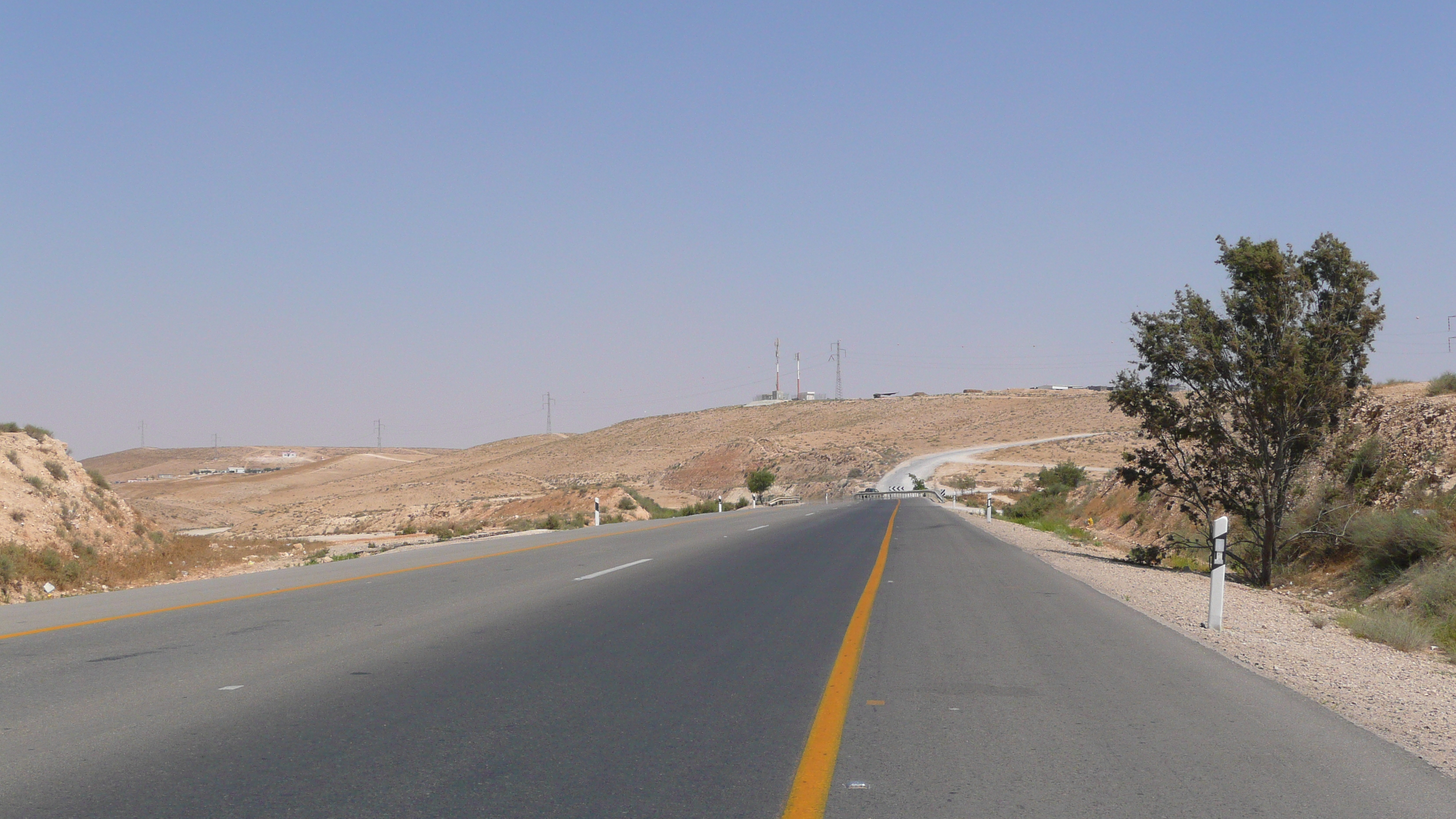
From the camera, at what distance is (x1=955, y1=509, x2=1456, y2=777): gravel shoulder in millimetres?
6633

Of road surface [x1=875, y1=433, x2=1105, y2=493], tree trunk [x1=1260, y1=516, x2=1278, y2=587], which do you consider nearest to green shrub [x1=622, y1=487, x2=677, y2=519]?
road surface [x1=875, y1=433, x2=1105, y2=493]

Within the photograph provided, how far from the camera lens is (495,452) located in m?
160

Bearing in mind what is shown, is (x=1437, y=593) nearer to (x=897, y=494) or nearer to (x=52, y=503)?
(x=52, y=503)

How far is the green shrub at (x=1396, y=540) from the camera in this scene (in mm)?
14070

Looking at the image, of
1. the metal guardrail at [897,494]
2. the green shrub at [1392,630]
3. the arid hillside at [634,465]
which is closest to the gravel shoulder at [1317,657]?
the green shrub at [1392,630]

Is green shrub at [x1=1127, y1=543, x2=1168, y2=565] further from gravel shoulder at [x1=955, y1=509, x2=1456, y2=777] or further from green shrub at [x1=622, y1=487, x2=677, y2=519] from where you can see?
green shrub at [x1=622, y1=487, x2=677, y2=519]

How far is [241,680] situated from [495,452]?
6139 inches

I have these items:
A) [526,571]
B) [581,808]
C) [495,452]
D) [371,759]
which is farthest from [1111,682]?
[495,452]

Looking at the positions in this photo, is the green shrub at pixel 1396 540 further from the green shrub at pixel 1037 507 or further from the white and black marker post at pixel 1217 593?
the green shrub at pixel 1037 507

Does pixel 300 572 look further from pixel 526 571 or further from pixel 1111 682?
pixel 1111 682

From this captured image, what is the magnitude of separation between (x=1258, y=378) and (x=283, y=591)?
15.0 metres

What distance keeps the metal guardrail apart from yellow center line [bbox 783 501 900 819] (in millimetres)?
58395

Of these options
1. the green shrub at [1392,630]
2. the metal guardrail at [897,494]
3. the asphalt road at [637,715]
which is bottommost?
the metal guardrail at [897,494]

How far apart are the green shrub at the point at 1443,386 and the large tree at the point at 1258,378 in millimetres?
8102
